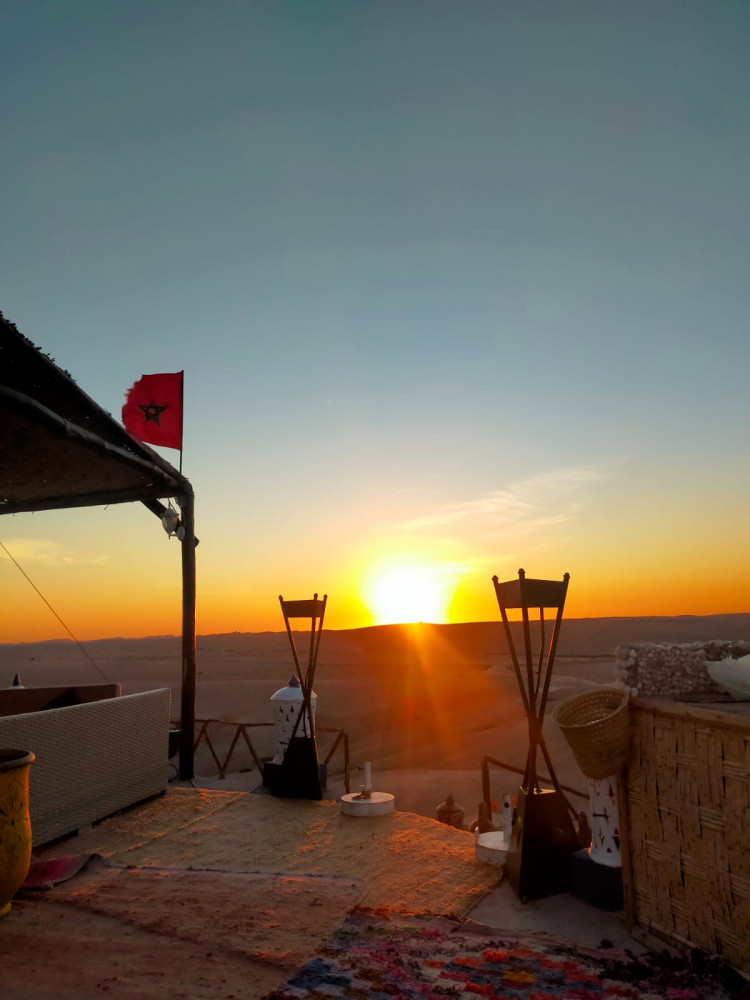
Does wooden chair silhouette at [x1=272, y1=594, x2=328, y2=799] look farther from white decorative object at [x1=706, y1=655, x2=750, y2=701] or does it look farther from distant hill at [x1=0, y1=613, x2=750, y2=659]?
distant hill at [x1=0, y1=613, x2=750, y2=659]

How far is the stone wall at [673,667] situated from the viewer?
14.8ft

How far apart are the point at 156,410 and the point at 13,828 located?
789 cm

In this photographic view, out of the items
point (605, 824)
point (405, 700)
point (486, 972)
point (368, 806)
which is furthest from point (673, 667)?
point (405, 700)

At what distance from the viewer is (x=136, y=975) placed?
402cm

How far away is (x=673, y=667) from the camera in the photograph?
4566 mm

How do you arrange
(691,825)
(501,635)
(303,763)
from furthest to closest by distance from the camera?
(501,635), (303,763), (691,825)

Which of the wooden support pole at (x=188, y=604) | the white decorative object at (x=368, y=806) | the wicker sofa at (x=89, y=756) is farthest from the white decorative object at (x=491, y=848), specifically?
the wooden support pole at (x=188, y=604)

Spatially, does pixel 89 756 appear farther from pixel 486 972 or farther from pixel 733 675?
pixel 733 675

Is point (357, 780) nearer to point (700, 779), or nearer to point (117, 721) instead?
point (117, 721)

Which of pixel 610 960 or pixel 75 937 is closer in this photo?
pixel 610 960

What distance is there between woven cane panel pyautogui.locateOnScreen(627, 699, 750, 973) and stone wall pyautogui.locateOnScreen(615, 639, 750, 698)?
0.48 ft

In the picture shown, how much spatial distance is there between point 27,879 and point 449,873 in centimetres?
357

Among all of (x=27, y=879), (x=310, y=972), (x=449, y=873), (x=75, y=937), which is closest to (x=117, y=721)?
(x=27, y=879)

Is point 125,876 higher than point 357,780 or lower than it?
higher
